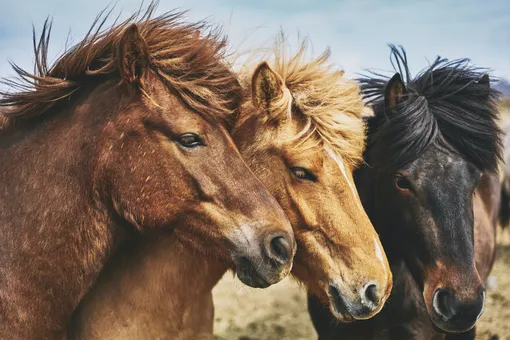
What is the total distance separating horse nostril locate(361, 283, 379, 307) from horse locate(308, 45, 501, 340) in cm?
60

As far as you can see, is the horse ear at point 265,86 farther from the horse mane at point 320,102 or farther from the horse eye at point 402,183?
the horse eye at point 402,183

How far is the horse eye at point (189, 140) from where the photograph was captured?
3361mm

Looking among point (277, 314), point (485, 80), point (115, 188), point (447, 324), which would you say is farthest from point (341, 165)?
point (277, 314)

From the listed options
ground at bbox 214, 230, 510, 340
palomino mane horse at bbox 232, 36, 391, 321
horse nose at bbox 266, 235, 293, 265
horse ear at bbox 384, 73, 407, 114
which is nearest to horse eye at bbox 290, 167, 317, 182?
palomino mane horse at bbox 232, 36, 391, 321

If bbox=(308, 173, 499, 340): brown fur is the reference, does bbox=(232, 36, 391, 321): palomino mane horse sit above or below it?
above

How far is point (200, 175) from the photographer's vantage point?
3.33m

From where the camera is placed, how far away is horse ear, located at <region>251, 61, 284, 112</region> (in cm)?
389

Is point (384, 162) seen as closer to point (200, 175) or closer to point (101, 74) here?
point (200, 175)

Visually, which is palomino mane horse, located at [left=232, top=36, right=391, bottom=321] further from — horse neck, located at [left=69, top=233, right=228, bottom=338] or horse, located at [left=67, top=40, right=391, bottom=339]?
horse neck, located at [left=69, top=233, right=228, bottom=338]

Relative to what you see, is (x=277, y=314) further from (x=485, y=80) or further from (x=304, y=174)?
(x=304, y=174)

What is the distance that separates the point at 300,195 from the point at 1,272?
171 centimetres

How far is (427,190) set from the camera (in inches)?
157

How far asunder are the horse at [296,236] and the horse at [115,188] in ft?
1.32

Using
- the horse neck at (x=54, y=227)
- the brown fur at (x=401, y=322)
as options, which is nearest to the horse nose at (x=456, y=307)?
the brown fur at (x=401, y=322)
